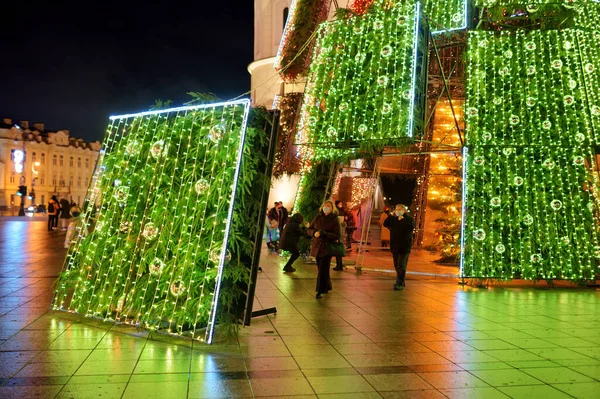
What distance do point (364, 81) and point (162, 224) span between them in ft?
22.9

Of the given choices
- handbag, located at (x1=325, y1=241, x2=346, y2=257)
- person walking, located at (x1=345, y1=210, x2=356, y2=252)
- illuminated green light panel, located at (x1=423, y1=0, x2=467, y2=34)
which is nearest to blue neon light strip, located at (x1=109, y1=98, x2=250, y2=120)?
handbag, located at (x1=325, y1=241, x2=346, y2=257)

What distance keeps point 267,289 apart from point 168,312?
13.1ft

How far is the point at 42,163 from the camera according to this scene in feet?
320

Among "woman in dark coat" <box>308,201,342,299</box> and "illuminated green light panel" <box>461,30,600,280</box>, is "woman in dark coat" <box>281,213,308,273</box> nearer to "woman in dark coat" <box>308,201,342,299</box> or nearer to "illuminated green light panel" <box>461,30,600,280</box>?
"woman in dark coat" <box>308,201,342,299</box>

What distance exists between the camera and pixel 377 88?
12516mm

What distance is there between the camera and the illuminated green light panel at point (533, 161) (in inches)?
467

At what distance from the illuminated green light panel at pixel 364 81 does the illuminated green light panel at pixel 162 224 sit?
5477mm

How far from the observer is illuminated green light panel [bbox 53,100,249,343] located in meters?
7.00

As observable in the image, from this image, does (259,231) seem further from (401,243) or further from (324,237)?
(401,243)

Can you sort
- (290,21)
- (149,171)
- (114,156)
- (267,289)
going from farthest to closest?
(290,21) < (267,289) < (114,156) < (149,171)

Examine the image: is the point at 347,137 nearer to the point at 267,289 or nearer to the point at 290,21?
the point at 267,289

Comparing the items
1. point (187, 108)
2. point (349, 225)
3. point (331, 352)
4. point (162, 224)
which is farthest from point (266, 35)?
point (331, 352)

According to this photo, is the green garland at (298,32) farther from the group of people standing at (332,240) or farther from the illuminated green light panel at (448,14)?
the group of people standing at (332,240)

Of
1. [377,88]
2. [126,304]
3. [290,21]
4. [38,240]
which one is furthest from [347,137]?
[38,240]
